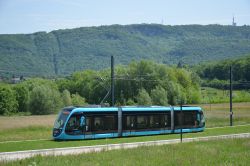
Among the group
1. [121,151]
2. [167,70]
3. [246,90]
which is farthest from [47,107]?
[121,151]

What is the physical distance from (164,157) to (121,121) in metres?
11.7

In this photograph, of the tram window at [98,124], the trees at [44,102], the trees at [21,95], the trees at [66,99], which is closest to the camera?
the tram window at [98,124]

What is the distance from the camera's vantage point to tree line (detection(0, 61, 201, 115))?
8194 centimetres

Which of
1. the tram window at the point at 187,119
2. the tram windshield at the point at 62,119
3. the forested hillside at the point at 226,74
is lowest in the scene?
the tram window at the point at 187,119

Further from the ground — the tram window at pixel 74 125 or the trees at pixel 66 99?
the tram window at pixel 74 125

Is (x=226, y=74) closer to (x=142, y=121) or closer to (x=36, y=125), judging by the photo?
(x=36, y=125)

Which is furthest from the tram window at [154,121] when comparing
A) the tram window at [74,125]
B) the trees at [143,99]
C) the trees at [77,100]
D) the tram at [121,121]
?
the trees at [77,100]

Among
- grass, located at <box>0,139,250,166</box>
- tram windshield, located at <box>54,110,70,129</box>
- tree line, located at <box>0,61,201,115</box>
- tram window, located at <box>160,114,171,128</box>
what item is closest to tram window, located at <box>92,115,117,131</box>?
tram windshield, located at <box>54,110,70,129</box>

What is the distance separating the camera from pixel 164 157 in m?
20.8

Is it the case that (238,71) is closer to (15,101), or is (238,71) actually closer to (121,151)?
(15,101)

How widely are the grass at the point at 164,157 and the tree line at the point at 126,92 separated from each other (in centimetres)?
5131

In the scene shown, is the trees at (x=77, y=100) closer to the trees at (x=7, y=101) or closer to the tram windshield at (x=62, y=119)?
the trees at (x=7, y=101)

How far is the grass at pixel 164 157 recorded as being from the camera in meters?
18.8

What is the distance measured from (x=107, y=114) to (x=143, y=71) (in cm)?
5696
